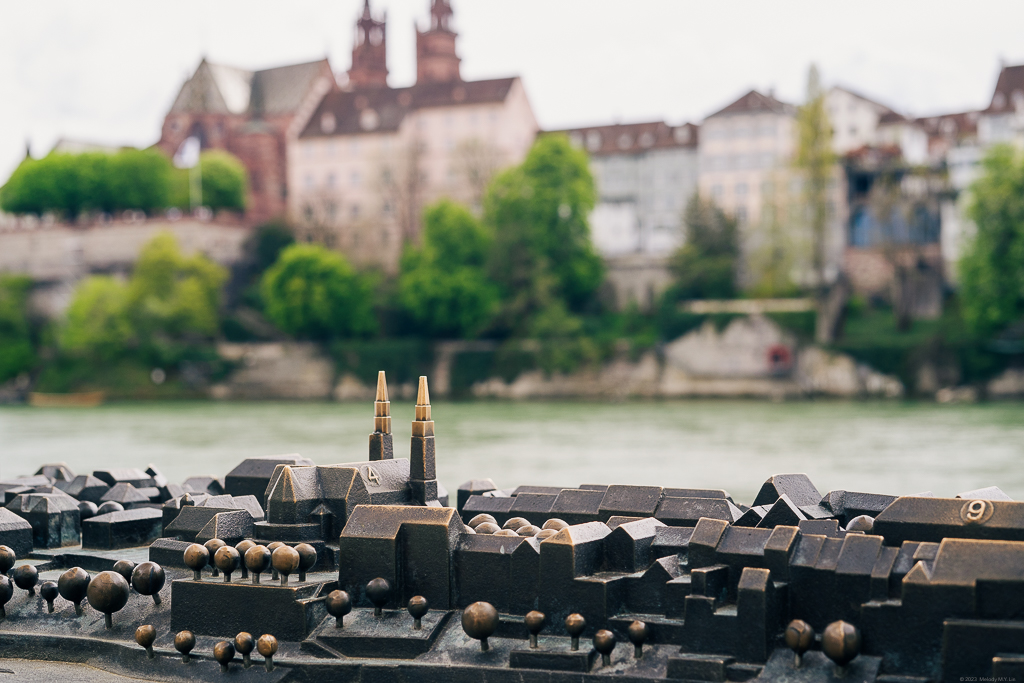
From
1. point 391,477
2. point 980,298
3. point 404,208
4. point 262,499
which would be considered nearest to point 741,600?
point 391,477

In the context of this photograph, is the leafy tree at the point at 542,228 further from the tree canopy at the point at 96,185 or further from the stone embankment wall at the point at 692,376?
the tree canopy at the point at 96,185

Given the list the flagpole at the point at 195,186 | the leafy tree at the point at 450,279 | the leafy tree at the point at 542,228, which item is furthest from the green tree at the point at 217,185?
the leafy tree at the point at 542,228

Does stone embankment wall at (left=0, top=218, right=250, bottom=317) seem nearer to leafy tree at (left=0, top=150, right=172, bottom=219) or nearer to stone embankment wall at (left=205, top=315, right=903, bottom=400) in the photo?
leafy tree at (left=0, top=150, right=172, bottom=219)

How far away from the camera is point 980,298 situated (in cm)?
5147

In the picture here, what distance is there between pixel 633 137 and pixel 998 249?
31019 millimetres

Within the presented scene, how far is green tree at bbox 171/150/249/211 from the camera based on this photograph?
7775 centimetres

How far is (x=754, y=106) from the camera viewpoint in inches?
2837

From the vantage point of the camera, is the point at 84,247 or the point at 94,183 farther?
the point at 94,183

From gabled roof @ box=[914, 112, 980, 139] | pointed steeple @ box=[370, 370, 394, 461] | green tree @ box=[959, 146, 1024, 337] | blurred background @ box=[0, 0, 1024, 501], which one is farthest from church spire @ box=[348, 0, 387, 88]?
pointed steeple @ box=[370, 370, 394, 461]

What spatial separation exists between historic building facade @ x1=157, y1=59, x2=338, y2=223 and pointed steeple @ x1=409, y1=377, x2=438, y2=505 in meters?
73.9

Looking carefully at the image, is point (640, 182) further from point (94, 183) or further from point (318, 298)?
point (94, 183)

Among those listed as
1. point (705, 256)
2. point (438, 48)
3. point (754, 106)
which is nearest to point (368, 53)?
point (438, 48)

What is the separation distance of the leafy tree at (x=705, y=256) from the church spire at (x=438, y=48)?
91.0ft

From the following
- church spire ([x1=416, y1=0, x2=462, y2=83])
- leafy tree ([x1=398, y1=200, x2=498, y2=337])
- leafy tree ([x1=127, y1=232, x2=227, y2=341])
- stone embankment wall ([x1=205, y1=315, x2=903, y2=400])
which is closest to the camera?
stone embankment wall ([x1=205, y1=315, x2=903, y2=400])
